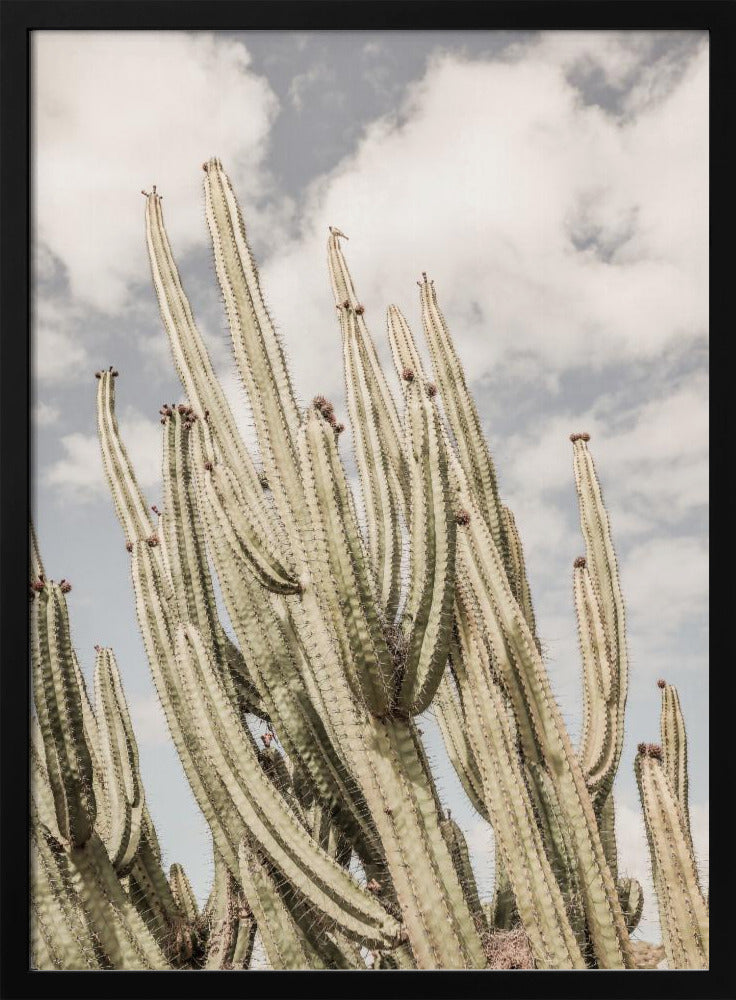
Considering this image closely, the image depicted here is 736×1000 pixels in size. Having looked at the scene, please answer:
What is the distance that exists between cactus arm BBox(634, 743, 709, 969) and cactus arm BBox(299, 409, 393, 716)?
0.79 m

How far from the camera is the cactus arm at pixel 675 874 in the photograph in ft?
8.24

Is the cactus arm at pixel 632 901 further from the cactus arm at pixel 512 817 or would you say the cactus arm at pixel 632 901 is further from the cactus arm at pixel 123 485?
the cactus arm at pixel 123 485

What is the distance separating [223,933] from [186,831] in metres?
0.31

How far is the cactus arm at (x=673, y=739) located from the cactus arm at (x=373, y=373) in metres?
1.01

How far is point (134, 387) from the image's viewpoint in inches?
125

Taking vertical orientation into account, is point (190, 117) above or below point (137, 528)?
above

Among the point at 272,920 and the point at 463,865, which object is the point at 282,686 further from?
the point at 463,865

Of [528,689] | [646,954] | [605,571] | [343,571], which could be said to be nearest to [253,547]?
[343,571]

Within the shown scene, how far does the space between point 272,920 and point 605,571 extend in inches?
57.1

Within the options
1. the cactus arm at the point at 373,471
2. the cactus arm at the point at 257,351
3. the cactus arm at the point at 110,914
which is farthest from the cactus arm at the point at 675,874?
the cactus arm at the point at 110,914

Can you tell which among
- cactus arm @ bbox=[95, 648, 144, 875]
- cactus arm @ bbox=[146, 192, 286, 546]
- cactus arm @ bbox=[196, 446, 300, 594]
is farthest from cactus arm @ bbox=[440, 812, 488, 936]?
cactus arm @ bbox=[146, 192, 286, 546]

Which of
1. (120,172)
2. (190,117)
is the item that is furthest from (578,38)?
(120,172)

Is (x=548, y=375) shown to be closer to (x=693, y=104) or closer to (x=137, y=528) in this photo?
(x=693, y=104)

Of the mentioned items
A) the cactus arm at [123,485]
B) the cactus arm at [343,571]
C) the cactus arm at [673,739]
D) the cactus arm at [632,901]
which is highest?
the cactus arm at [123,485]
